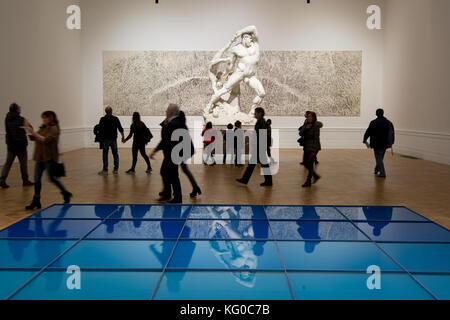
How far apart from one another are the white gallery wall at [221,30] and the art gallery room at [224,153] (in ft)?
0.20

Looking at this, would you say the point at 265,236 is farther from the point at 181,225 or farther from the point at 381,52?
the point at 381,52

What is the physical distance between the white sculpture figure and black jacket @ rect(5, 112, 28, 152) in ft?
23.4

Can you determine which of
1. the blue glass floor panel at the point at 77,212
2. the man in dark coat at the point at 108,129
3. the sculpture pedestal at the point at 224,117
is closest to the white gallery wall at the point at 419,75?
the sculpture pedestal at the point at 224,117

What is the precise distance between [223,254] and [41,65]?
12.1 meters

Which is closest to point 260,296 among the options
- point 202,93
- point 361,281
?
point 361,281

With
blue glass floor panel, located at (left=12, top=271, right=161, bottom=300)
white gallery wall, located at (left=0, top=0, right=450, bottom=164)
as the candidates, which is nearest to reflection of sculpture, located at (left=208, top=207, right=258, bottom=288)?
blue glass floor panel, located at (left=12, top=271, right=161, bottom=300)

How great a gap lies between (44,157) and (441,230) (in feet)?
18.9

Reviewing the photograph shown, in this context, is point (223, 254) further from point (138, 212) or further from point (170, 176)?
point (170, 176)

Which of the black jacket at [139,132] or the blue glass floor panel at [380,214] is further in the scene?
the black jacket at [139,132]

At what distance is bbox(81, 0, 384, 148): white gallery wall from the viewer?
59.7ft

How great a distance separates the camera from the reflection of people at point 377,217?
5.83 meters

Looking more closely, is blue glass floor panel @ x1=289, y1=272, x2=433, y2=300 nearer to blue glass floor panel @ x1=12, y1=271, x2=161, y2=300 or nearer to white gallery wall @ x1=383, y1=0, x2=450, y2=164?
blue glass floor panel @ x1=12, y1=271, x2=161, y2=300

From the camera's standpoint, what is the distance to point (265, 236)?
5.40m

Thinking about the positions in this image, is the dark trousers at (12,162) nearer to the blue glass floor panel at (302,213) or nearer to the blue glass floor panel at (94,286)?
the blue glass floor panel at (302,213)
